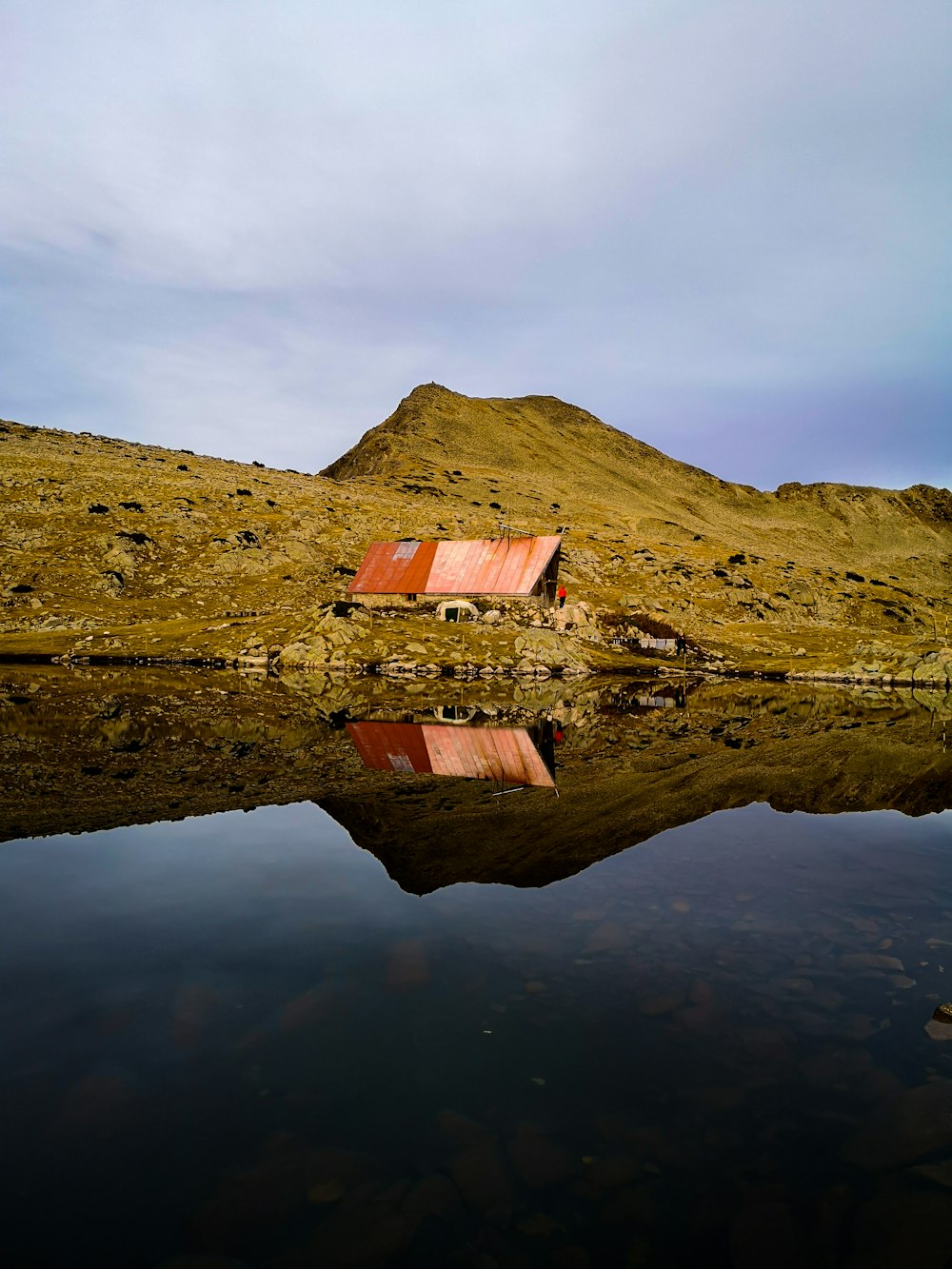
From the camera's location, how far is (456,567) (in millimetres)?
96812

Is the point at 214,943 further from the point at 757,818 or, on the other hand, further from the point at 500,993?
the point at 757,818

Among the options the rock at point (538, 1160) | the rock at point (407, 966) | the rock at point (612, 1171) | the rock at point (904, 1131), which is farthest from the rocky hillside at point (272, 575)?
the rock at point (612, 1171)

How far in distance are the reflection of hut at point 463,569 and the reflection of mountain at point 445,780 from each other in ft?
138

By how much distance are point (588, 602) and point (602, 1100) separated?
99395 mm

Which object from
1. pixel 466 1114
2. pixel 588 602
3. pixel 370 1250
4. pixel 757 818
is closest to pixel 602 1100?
pixel 466 1114

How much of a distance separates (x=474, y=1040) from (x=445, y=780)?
16963mm

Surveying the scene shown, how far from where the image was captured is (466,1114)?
312 inches

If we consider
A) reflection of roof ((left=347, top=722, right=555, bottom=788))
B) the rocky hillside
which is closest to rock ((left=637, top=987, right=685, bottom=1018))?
reflection of roof ((left=347, top=722, right=555, bottom=788))

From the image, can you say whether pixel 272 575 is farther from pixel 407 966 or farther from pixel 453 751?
pixel 407 966

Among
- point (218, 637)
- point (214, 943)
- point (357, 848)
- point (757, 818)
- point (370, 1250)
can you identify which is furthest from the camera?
point (218, 637)

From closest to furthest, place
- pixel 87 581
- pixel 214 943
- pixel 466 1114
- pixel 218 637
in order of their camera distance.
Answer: pixel 466 1114 < pixel 214 943 < pixel 218 637 < pixel 87 581

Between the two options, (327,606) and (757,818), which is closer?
(757,818)

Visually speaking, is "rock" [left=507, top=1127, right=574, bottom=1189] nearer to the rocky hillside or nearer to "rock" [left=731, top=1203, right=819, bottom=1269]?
"rock" [left=731, top=1203, right=819, bottom=1269]

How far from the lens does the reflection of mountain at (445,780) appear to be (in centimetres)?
1880
